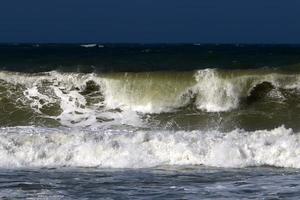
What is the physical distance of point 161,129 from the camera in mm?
17031

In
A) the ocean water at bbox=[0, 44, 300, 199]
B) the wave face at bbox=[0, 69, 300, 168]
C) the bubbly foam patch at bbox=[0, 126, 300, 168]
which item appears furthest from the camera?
the wave face at bbox=[0, 69, 300, 168]

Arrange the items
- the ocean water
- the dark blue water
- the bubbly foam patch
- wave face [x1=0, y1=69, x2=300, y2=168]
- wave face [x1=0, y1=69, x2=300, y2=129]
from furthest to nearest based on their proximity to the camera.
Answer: wave face [x1=0, y1=69, x2=300, y2=129], wave face [x1=0, y1=69, x2=300, y2=168], the bubbly foam patch, the ocean water, the dark blue water

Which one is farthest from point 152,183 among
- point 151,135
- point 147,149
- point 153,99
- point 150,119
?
point 153,99

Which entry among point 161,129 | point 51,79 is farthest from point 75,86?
point 161,129

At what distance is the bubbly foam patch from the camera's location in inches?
543

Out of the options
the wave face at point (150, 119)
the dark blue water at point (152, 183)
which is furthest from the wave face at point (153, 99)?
the dark blue water at point (152, 183)

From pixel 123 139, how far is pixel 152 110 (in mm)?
4240

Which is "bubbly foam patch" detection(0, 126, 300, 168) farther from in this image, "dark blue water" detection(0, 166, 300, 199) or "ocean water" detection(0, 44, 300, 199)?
"dark blue water" detection(0, 166, 300, 199)

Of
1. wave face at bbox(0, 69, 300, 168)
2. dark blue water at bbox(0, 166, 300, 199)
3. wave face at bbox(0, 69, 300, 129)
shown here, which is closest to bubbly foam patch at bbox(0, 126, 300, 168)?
wave face at bbox(0, 69, 300, 168)

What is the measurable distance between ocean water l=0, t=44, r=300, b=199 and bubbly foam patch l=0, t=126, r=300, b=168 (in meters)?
0.02

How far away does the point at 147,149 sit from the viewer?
1431cm

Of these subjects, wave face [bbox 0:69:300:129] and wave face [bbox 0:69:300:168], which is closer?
wave face [bbox 0:69:300:168]

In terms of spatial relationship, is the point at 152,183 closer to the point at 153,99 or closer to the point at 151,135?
the point at 151,135

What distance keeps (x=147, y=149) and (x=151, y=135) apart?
71 cm
